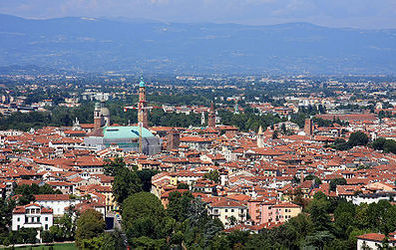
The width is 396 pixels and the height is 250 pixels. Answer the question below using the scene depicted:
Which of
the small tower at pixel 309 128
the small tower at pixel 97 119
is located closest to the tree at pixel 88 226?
the small tower at pixel 97 119

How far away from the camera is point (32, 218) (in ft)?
114

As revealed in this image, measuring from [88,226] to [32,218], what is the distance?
2988mm

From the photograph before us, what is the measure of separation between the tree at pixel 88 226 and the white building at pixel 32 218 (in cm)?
173

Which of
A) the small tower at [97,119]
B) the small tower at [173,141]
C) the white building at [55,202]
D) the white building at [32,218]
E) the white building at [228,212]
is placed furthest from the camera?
the small tower at [97,119]

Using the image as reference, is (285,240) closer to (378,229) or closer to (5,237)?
(378,229)

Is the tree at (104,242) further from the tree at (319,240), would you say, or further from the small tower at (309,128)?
the small tower at (309,128)

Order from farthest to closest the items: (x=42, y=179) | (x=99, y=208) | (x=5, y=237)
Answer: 1. (x=42, y=179)
2. (x=99, y=208)
3. (x=5, y=237)

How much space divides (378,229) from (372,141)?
1475 inches

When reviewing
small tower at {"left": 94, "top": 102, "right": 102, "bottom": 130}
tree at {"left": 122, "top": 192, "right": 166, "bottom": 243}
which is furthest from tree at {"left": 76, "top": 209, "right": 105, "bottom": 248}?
small tower at {"left": 94, "top": 102, "right": 102, "bottom": 130}

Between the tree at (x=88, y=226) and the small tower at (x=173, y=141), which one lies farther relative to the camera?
the small tower at (x=173, y=141)

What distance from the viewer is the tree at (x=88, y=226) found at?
3266 cm

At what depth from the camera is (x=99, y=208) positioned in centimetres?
3631

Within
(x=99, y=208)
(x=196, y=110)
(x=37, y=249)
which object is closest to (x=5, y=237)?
(x=37, y=249)

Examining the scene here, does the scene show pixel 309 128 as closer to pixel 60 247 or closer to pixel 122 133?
pixel 122 133
